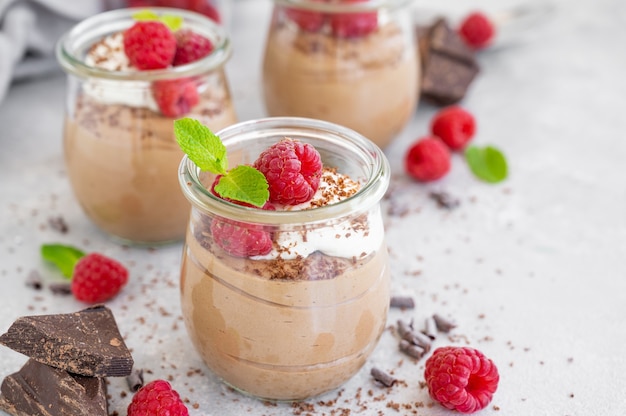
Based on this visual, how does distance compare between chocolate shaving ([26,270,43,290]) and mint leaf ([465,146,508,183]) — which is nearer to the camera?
chocolate shaving ([26,270,43,290])

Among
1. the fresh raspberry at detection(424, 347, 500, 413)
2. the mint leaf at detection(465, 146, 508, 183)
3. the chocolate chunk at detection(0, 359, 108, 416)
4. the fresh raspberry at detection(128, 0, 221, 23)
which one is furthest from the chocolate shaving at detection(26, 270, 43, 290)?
the mint leaf at detection(465, 146, 508, 183)

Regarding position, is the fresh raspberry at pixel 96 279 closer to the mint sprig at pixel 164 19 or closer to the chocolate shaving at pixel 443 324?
the mint sprig at pixel 164 19

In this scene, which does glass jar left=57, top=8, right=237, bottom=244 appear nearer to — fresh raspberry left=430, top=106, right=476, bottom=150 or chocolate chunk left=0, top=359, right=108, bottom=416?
chocolate chunk left=0, top=359, right=108, bottom=416

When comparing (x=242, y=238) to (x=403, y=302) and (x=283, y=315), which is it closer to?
(x=283, y=315)

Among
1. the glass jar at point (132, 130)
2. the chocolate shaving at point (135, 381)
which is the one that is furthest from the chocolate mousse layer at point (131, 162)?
the chocolate shaving at point (135, 381)

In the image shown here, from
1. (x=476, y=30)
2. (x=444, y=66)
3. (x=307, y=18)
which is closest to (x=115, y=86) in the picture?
(x=307, y=18)

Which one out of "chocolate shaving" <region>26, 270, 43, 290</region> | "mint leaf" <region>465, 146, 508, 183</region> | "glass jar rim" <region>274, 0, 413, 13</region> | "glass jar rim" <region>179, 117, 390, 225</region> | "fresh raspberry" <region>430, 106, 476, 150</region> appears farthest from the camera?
"fresh raspberry" <region>430, 106, 476, 150</region>

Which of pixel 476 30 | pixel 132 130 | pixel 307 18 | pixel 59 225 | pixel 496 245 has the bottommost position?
pixel 59 225
